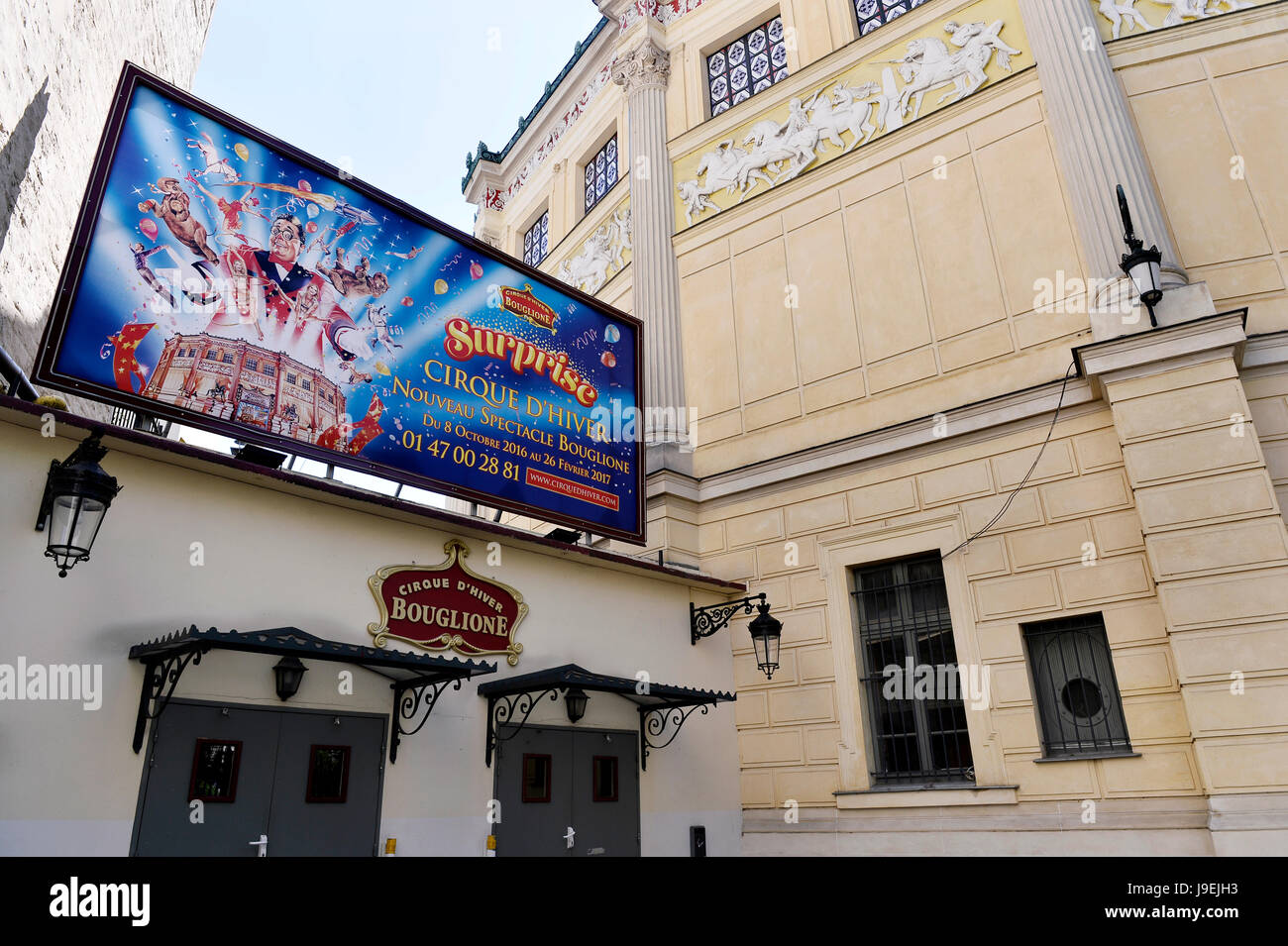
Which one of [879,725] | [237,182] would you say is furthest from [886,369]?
[237,182]

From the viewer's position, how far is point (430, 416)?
34.4 feet

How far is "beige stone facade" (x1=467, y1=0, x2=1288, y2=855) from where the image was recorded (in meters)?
8.93

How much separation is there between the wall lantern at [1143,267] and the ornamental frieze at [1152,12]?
3818 millimetres

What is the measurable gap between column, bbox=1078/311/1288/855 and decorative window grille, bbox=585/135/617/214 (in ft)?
38.2

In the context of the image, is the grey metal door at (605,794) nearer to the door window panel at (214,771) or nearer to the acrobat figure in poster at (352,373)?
the door window panel at (214,771)

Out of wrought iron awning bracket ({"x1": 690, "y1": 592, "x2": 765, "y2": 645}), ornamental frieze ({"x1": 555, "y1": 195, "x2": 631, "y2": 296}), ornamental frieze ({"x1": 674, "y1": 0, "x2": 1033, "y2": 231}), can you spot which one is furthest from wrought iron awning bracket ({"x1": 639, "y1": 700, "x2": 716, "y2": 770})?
ornamental frieze ({"x1": 555, "y1": 195, "x2": 631, "y2": 296})

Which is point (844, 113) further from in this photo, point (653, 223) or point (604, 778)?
point (604, 778)

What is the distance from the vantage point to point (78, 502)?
18.8 ft

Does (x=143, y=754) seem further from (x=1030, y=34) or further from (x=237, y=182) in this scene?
(x=1030, y=34)

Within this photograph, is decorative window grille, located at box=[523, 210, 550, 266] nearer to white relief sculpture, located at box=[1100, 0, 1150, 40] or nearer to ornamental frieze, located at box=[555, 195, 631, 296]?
ornamental frieze, located at box=[555, 195, 631, 296]

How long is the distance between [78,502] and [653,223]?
12.2 meters

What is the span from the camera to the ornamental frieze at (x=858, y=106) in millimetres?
13172

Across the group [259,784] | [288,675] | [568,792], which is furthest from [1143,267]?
[259,784]

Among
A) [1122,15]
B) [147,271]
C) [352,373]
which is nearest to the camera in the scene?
[147,271]
